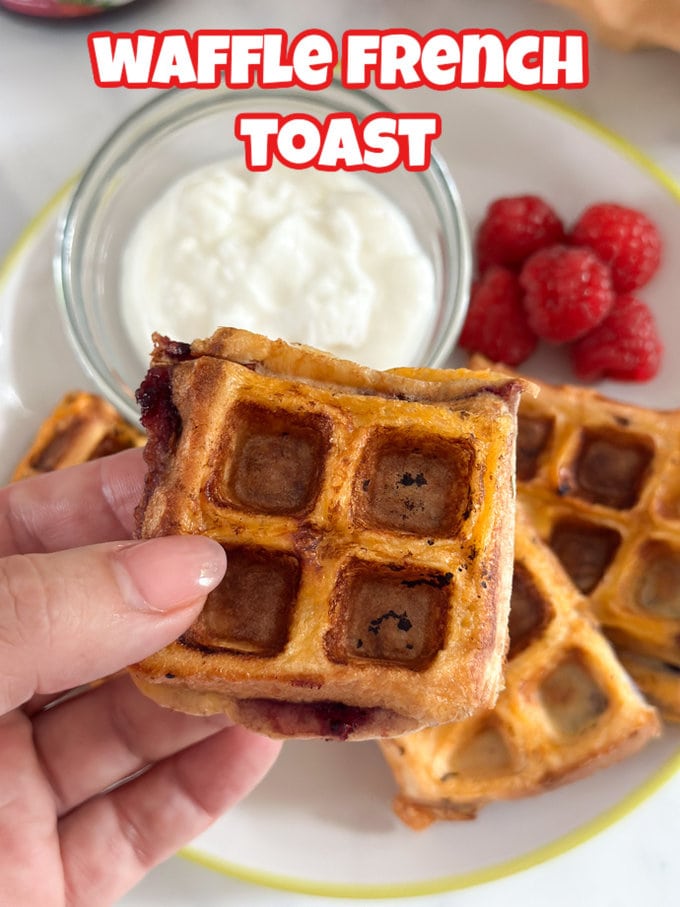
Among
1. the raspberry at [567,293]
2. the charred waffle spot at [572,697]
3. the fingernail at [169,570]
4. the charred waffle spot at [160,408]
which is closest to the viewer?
the fingernail at [169,570]

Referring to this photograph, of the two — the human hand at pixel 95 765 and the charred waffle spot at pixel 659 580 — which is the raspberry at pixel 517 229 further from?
the human hand at pixel 95 765

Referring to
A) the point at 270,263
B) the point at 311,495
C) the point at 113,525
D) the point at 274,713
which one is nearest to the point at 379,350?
the point at 270,263

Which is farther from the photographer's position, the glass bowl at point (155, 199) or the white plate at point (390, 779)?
the glass bowl at point (155, 199)

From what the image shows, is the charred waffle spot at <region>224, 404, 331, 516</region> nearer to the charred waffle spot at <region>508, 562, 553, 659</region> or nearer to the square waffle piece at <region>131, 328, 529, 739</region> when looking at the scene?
the square waffle piece at <region>131, 328, 529, 739</region>

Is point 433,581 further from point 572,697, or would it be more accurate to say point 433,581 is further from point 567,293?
point 567,293

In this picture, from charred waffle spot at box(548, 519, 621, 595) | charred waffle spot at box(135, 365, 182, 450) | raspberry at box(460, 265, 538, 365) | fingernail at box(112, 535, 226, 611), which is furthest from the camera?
raspberry at box(460, 265, 538, 365)

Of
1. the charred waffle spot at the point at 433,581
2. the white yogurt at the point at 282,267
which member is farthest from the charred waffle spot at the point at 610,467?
the charred waffle spot at the point at 433,581

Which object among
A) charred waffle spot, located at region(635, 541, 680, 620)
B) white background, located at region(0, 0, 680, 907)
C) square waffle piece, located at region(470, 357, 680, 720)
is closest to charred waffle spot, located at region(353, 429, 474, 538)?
square waffle piece, located at region(470, 357, 680, 720)
